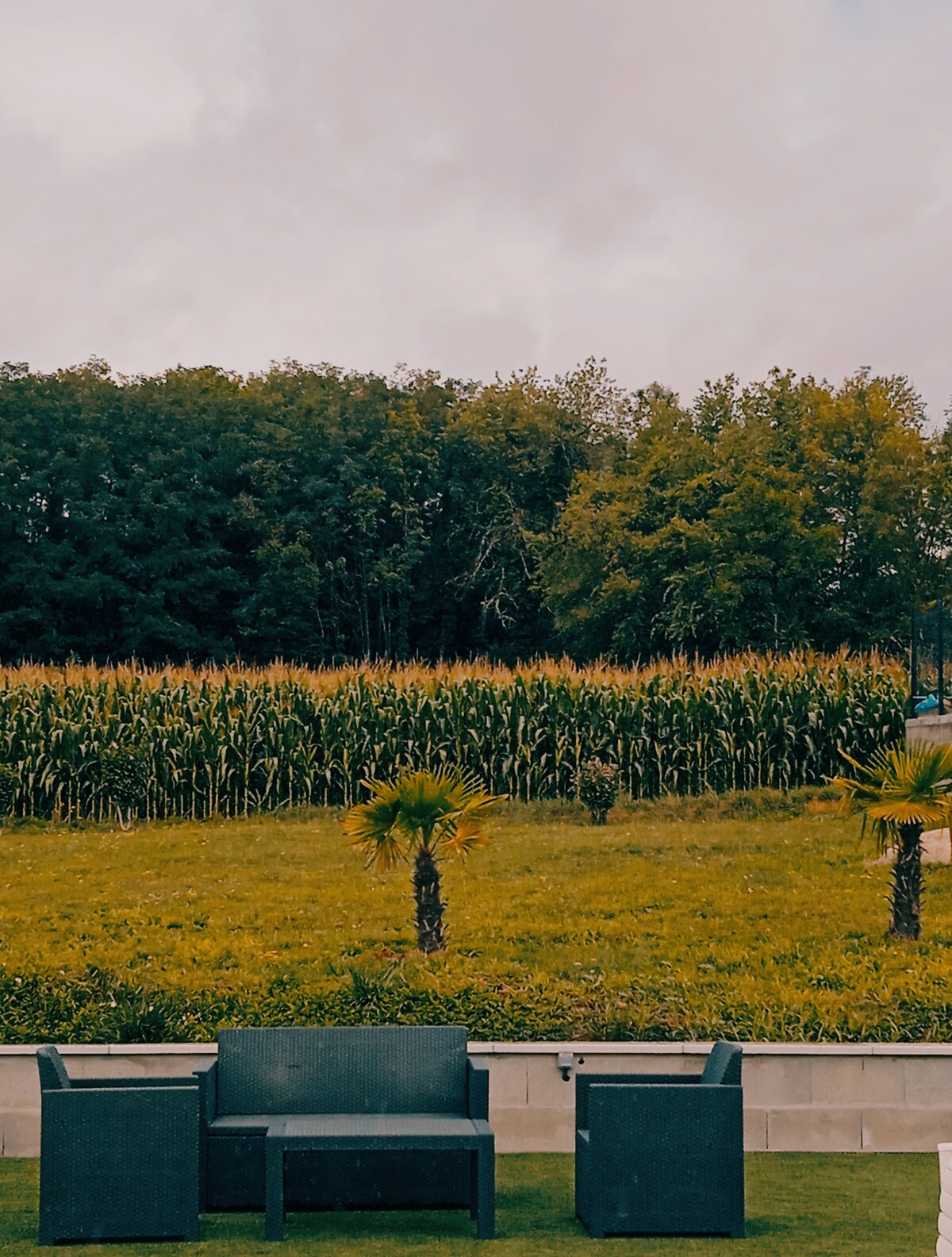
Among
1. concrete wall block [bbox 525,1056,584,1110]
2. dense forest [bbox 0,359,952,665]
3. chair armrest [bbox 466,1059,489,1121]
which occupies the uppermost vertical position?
dense forest [bbox 0,359,952,665]

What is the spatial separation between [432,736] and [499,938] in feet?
21.3

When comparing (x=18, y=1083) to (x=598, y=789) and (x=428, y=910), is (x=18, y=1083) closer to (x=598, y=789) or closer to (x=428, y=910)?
(x=428, y=910)

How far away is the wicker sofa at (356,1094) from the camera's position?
726 cm

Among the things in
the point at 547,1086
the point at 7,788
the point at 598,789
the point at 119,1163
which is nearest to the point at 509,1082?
the point at 547,1086

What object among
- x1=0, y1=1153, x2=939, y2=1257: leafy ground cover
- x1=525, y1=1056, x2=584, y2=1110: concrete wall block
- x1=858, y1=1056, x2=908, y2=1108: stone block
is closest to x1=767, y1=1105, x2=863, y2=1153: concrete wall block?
x1=858, y1=1056, x2=908, y2=1108: stone block

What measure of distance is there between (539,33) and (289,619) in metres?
26.7

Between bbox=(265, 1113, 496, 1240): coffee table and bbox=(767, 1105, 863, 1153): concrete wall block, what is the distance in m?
2.44

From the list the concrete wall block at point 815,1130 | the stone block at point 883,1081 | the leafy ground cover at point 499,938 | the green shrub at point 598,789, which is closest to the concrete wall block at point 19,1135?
the leafy ground cover at point 499,938

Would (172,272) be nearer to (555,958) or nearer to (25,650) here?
(555,958)

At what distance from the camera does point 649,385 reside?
42.8 metres

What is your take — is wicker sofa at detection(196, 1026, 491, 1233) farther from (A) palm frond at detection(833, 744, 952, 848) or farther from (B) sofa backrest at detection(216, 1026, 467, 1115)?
(A) palm frond at detection(833, 744, 952, 848)

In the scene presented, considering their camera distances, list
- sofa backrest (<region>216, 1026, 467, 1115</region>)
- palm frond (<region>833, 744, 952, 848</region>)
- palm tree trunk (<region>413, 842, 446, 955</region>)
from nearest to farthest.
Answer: sofa backrest (<region>216, 1026, 467, 1115</region>) → palm frond (<region>833, 744, 952, 848</region>) → palm tree trunk (<region>413, 842, 446, 955</region>)

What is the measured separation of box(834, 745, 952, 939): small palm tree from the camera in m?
10.8

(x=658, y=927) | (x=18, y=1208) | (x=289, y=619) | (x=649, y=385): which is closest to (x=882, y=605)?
(x=649, y=385)
